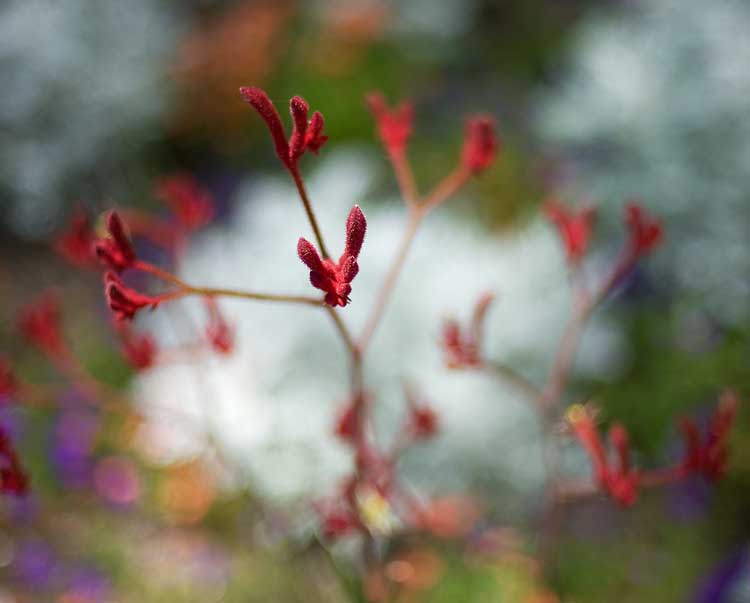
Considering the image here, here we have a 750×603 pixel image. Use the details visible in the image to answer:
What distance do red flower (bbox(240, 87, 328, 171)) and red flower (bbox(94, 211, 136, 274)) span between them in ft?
0.36

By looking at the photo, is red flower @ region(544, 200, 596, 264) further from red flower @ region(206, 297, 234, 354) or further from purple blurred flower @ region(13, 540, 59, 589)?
purple blurred flower @ region(13, 540, 59, 589)

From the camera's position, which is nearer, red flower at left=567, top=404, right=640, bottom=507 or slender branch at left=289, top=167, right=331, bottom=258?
slender branch at left=289, top=167, right=331, bottom=258

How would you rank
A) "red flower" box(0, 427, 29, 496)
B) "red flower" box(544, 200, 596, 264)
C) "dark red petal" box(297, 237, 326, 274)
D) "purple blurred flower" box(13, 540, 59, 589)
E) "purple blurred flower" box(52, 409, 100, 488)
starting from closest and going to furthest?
"dark red petal" box(297, 237, 326, 274) → "red flower" box(0, 427, 29, 496) → "red flower" box(544, 200, 596, 264) → "purple blurred flower" box(13, 540, 59, 589) → "purple blurred flower" box(52, 409, 100, 488)

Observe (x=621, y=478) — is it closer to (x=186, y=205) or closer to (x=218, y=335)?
(x=218, y=335)

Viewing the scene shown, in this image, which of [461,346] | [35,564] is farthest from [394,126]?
[35,564]

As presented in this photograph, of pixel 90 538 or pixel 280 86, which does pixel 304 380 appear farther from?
pixel 280 86

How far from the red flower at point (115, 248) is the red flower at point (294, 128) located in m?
0.11

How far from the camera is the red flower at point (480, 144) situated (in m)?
0.56

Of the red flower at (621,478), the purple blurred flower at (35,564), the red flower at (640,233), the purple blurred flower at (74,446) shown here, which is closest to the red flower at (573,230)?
the red flower at (640,233)

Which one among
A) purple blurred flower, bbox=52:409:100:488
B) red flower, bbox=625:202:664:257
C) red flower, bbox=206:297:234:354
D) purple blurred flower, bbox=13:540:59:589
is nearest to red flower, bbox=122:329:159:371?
red flower, bbox=206:297:234:354

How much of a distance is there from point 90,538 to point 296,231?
85 centimetres

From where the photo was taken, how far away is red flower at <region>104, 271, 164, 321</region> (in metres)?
0.44


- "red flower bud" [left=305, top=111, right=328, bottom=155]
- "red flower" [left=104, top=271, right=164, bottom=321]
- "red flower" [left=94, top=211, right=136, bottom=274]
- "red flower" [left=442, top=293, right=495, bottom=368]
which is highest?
"red flower bud" [left=305, top=111, right=328, bottom=155]

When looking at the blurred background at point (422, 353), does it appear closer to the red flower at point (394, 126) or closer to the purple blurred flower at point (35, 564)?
the purple blurred flower at point (35, 564)
